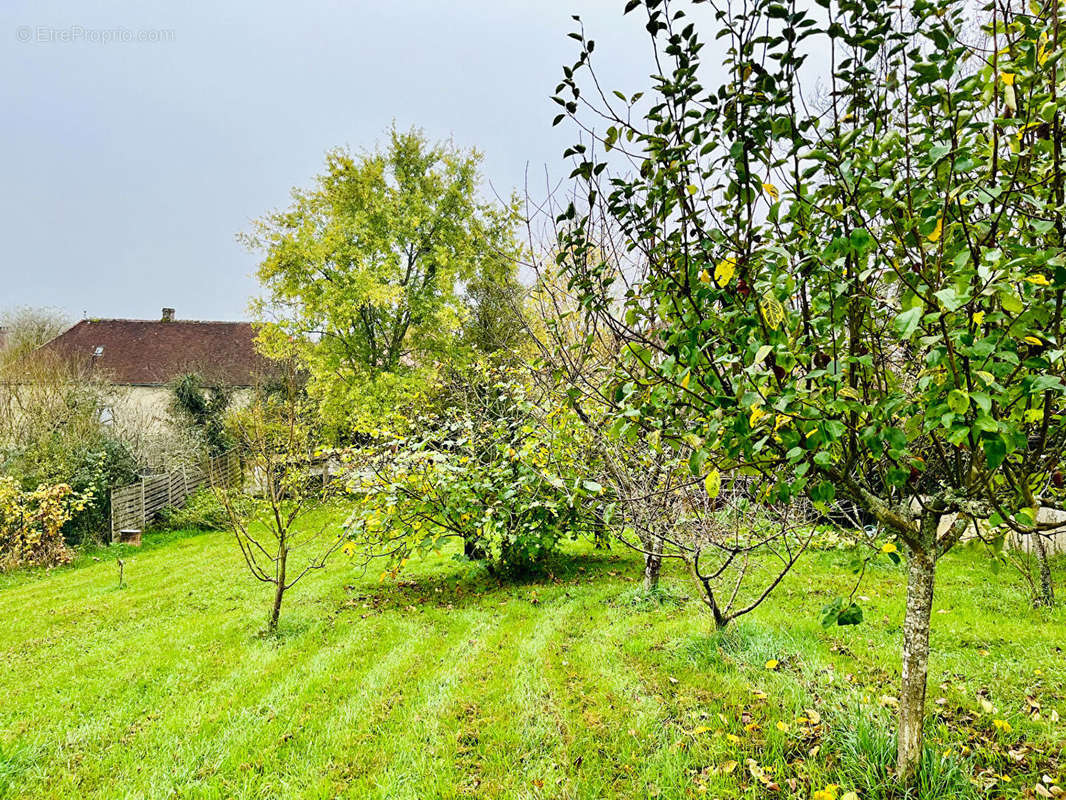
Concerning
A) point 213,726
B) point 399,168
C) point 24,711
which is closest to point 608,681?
point 213,726

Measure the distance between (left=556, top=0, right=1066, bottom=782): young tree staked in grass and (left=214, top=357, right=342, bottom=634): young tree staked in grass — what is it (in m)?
4.91

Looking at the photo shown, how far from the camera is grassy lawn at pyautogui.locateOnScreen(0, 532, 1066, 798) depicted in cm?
294

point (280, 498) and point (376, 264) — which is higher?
point (376, 264)

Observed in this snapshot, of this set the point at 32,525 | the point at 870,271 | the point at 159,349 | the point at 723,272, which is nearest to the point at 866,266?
the point at 870,271

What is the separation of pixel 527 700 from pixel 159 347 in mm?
30370

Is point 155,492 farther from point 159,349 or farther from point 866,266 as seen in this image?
point 866,266

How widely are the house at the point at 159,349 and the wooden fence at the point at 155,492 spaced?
792 cm

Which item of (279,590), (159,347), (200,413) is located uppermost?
(159,347)

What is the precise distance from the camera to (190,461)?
16578 mm

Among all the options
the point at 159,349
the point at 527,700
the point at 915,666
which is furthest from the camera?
the point at 159,349

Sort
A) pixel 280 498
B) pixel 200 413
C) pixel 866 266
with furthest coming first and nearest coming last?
pixel 200 413 → pixel 280 498 → pixel 866 266

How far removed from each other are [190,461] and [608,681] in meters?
16.9

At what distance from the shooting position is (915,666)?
2.46 meters

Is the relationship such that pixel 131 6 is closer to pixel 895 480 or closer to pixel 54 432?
pixel 54 432
